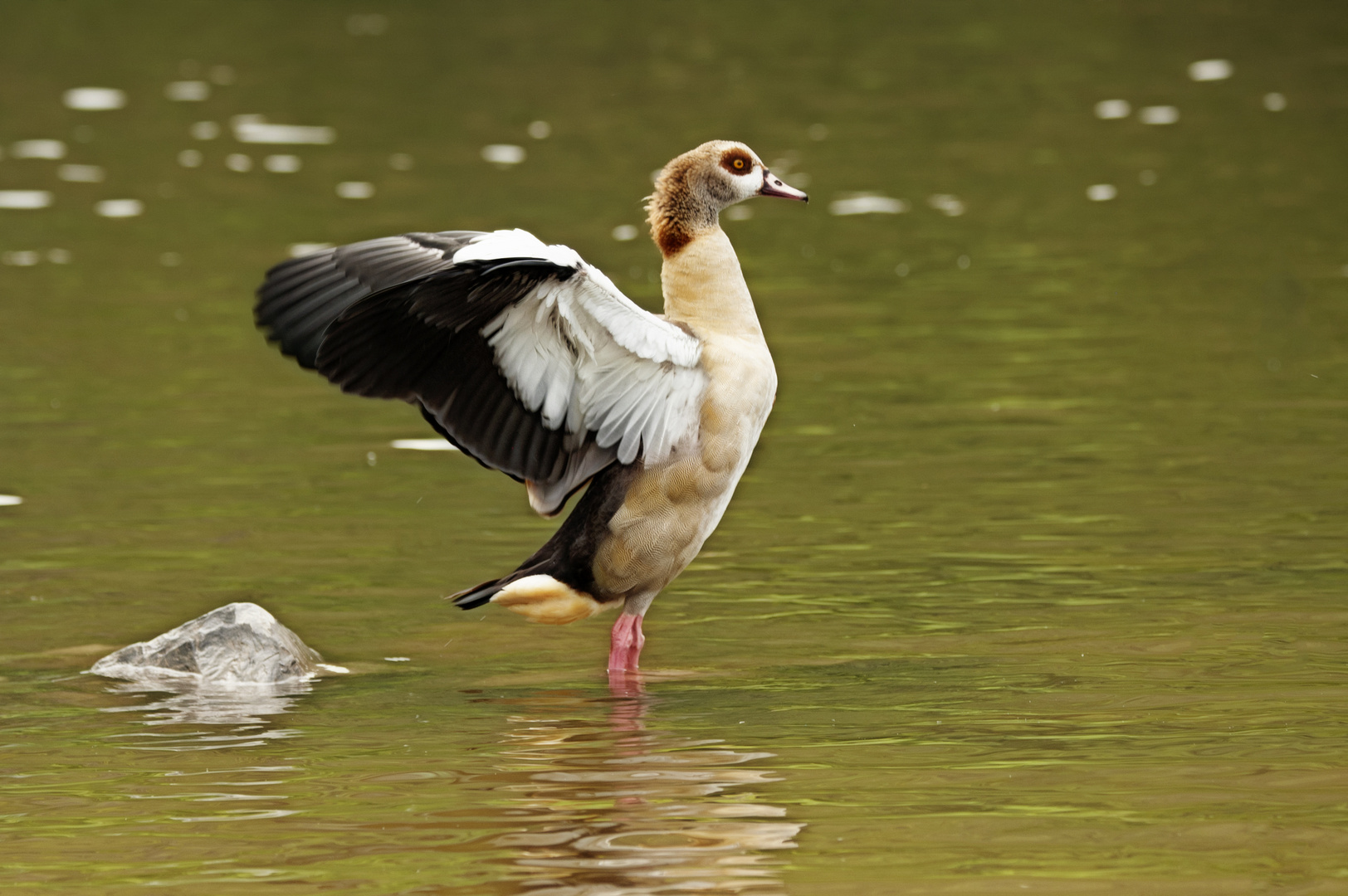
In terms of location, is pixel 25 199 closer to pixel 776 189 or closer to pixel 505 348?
pixel 776 189

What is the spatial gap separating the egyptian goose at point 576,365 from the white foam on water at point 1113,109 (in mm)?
17379

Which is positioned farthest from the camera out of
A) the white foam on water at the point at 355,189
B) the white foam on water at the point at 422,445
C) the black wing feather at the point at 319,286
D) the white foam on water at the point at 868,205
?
the white foam on water at the point at 355,189

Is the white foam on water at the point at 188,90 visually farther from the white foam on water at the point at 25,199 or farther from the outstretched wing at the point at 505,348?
the outstretched wing at the point at 505,348

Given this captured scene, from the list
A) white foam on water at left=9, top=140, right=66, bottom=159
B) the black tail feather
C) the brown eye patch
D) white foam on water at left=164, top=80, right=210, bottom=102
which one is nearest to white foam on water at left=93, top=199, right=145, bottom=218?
white foam on water at left=9, top=140, right=66, bottom=159

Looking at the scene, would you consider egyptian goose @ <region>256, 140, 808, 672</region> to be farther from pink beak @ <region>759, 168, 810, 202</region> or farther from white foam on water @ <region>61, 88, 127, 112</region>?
white foam on water @ <region>61, 88, 127, 112</region>

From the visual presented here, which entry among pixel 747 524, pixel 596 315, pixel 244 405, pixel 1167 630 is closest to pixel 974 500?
pixel 747 524

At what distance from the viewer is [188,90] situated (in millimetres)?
30953

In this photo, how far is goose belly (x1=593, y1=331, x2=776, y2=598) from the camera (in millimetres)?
9742

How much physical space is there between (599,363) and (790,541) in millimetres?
3216

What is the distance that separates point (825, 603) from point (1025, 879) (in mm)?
4080

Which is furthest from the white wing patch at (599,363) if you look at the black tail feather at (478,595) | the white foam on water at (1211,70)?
the white foam on water at (1211,70)

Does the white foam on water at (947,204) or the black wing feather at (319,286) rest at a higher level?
the black wing feather at (319,286)

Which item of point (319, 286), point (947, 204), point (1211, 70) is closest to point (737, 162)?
point (319, 286)

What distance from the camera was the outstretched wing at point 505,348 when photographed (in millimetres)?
8984
